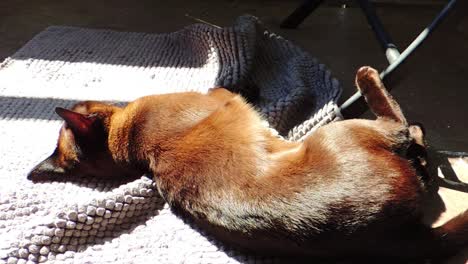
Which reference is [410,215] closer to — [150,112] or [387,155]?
[387,155]

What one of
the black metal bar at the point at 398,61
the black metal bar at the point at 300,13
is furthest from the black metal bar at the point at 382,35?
the black metal bar at the point at 300,13

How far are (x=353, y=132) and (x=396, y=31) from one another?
1829mm

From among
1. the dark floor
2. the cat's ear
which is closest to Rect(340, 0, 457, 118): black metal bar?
the dark floor

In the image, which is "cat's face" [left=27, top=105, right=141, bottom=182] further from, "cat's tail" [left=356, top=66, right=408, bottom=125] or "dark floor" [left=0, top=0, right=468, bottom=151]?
"dark floor" [left=0, top=0, right=468, bottom=151]

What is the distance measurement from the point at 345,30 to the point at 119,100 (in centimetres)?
149

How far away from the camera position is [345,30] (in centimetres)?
316

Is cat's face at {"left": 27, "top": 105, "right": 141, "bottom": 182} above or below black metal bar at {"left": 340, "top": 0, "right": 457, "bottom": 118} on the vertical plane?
below

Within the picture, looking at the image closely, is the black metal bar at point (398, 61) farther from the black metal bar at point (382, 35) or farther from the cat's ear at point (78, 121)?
the cat's ear at point (78, 121)

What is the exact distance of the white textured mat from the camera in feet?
5.26

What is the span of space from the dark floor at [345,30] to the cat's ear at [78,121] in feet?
3.48

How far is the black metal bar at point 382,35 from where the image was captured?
76.9 inches

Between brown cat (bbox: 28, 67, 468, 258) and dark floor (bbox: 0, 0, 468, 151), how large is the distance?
51 cm

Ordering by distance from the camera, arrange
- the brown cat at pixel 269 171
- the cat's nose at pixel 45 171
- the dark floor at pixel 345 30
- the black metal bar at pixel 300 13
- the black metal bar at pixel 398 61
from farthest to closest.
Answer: the black metal bar at pixel 300 13, the dark floor at pixel 345 30, the cat's nose at pixel 45 171, the black metal bar at pixel 398 61, the brown cat at pixel 269 171

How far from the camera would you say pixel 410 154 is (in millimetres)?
1609
